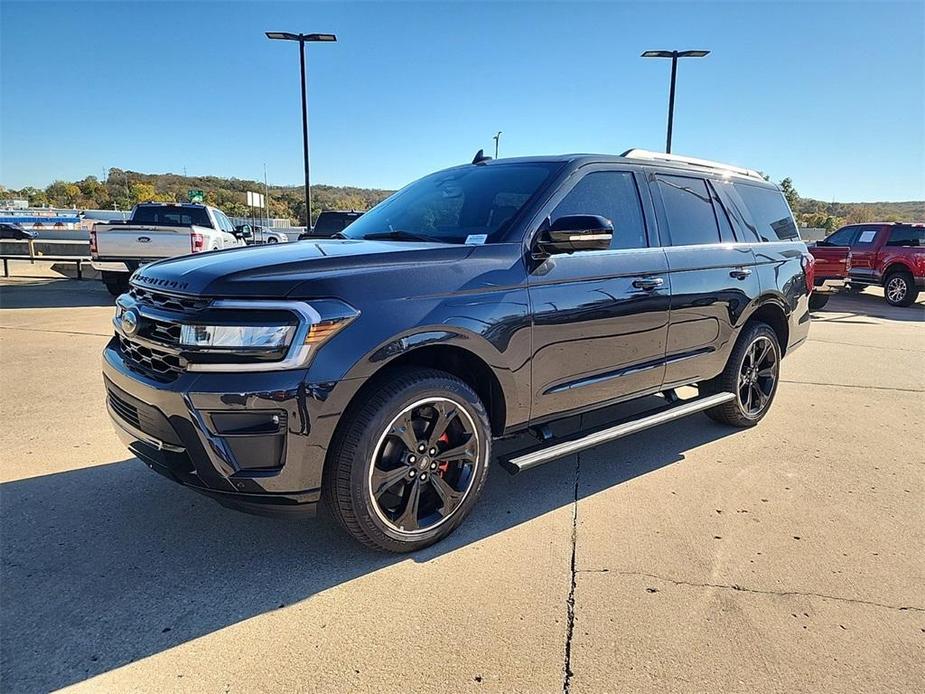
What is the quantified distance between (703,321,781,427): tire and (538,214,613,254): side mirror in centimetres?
→ 216

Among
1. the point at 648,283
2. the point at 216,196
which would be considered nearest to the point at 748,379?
the point at 648,283

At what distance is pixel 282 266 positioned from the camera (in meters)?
2.67

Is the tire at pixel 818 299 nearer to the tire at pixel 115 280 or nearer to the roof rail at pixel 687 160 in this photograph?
the roof rail at pixel 687 160

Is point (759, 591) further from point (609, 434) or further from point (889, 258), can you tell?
point (889, 258)

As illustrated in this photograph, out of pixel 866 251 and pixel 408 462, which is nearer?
pixel 408 462

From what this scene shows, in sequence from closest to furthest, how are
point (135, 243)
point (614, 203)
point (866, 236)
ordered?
point (614, 203) → point (135, 243) → point (866, 236)

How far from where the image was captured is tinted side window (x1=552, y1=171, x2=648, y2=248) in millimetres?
3621

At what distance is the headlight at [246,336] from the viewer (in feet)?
8.16

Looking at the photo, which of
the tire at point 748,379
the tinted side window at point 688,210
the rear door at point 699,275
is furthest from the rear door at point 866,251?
the tinted side window at point 688,210

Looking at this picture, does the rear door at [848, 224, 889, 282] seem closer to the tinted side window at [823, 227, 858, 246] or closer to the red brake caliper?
the tinted side window at [823, 227, 858, 246]

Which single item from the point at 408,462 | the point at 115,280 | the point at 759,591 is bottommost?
the point at 759,591

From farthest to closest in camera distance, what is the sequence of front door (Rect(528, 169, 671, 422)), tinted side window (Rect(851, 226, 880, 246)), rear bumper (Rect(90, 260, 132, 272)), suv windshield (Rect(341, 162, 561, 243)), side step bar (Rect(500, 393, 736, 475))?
tinted side window (Rect(851, 226, 880, 246)) < rear bumper (Rect(90, 260, 132, 272)) < suv windshield (Rect(341, 162, 561, 243)) < front door (Rect(528, 169, 671, 422)) < side step bar (Rect(500, 393, 736, 475))

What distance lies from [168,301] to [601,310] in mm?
2255

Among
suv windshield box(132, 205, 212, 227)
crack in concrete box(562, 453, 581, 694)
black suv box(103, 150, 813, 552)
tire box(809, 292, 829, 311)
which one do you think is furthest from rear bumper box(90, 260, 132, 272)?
tire box(809, 292, 829, 311)
